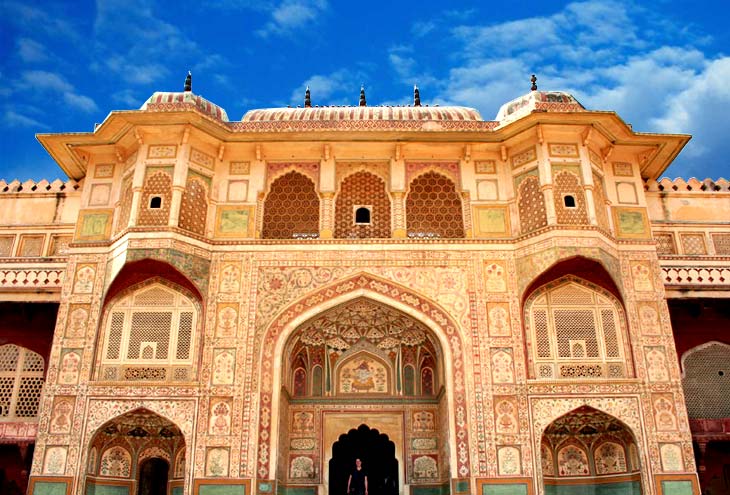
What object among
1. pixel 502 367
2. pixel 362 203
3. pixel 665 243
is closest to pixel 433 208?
pixel 362 203

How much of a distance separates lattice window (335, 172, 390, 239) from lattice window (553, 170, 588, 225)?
3096mm

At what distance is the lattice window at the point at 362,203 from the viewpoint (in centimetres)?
1364

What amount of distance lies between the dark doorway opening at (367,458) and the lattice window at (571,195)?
16.9ft

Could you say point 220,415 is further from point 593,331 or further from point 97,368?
point 593,331

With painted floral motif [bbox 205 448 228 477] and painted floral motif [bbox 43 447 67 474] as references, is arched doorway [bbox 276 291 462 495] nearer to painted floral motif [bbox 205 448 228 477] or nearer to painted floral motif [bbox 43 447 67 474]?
painted floral motif [bbox 205 448 228 477]

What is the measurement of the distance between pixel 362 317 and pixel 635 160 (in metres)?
6.09

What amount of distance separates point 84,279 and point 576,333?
8.62 meters

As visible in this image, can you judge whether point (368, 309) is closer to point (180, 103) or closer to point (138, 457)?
point (138, 457)

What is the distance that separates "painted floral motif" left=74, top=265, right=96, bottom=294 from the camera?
12742mm

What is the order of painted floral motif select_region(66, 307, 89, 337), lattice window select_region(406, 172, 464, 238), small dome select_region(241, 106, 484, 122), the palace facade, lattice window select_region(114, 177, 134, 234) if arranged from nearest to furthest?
the palace facade
painted floral motif select_region(66, 307, 89, 337)
lattice window select_region(114, 177, 134, 234)
lattice window select_region(406, 172, 464, 238)
small dome select_region(241, 106, 484, 122)

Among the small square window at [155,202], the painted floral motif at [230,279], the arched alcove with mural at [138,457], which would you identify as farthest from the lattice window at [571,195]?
the arched alcove with mural at [138,457]

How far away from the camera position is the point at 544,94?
1425cm

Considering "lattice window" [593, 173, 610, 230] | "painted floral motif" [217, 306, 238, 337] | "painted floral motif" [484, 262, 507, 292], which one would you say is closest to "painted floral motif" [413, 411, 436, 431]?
"painted floral motif" [484, 262, 507, 292]

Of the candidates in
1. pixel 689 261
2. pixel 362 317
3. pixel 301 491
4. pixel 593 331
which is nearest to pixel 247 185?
pixel 362 317
